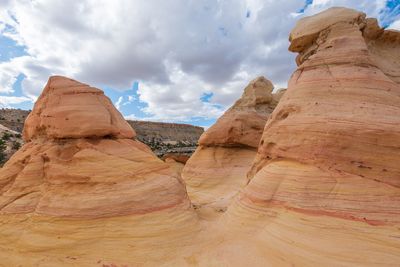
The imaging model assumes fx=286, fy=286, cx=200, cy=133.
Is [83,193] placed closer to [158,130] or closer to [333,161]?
[333,161]

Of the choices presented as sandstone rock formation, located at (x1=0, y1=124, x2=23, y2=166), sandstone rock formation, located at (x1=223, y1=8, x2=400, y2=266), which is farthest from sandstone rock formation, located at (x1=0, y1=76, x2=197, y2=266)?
sandstone rock formation, located at (x1=0, y1=124, x2=23, y2=166)

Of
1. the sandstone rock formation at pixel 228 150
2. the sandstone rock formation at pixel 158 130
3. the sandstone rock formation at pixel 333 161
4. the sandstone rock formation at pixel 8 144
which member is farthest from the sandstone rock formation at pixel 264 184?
the sandstone rock formation at pixel 158 130

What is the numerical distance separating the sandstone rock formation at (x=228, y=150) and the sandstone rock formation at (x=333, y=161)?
22.4ft

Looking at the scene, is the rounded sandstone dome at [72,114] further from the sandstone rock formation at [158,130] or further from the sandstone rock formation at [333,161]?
the sandstone rock formation at [158,130]

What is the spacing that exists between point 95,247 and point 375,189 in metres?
5.33

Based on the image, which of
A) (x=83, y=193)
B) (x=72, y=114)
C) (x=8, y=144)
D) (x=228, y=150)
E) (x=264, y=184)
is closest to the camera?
(x=264, y=184)

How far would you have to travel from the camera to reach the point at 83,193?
21.1ft

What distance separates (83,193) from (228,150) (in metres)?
10.5

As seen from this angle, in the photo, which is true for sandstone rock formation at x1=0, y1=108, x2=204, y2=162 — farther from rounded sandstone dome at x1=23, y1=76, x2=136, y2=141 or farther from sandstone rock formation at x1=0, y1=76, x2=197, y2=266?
sandstone rock formation at x1=0, y1=76, x2=197, y2=266

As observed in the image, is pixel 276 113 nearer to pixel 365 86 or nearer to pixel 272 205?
pixel 365 86

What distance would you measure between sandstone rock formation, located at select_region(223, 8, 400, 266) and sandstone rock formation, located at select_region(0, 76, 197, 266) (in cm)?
176

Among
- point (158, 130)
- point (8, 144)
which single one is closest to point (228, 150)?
point (8, 144)

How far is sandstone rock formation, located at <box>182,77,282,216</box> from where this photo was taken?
1451cm

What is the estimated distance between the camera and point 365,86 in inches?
245
